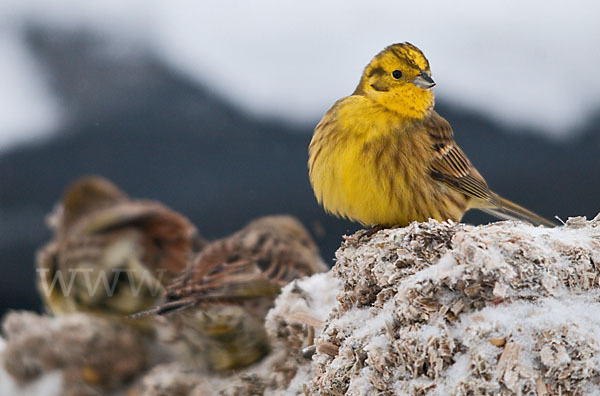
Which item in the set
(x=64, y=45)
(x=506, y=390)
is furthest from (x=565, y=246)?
(x=64, y=45)

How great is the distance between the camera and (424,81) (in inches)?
38.9

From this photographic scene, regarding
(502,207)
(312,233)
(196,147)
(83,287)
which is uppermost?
(502,207)

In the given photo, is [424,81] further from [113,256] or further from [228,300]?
[113,256]

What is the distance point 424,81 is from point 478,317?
0.44m

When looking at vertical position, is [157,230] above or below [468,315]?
below

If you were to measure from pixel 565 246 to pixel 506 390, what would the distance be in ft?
0.70

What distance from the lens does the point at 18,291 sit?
2.19 m

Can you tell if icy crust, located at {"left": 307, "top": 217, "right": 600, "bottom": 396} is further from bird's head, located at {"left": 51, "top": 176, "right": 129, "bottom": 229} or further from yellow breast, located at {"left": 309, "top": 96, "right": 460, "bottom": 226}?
bird's head, located at {"left": 51, "top": 176, "right": 129, "bottom": 229}

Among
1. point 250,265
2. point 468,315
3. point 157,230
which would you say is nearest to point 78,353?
point 157,230

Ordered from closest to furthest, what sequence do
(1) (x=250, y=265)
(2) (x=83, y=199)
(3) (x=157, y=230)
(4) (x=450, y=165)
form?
(4) (x=450, y=165) → (1) (x=250, y=265) → (3) (x=157, y=230) → (2) (x=83, y=199)

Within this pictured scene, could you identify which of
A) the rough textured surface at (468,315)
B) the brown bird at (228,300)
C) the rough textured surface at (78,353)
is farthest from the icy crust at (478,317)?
the rough textured surface at (78,353)

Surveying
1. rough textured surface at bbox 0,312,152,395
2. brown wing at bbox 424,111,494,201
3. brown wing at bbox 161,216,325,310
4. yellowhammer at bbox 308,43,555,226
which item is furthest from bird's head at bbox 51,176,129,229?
brown wing at bbox 424,111,494,201

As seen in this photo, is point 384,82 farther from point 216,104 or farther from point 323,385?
point 216,104

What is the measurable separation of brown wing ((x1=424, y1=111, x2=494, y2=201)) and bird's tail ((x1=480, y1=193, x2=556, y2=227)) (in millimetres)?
48
